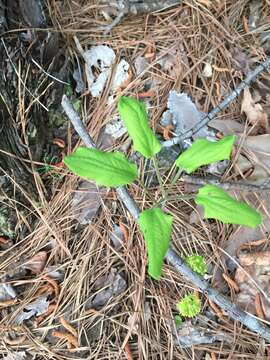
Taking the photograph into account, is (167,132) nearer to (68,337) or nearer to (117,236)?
(117,236)

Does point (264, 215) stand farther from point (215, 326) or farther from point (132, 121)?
point (132, 121)

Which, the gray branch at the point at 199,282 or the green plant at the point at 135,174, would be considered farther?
the gray branch at the point at 199,282

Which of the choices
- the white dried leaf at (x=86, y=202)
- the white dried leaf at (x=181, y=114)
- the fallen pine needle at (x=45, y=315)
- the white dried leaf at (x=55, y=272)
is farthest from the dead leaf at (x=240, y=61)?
the fallen pine needle at (x=45, y=315)

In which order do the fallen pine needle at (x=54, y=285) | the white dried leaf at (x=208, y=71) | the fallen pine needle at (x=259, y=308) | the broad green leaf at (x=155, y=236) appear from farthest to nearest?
the white dried leaf at (x=208, y=71) → the fallen pine needle at (x=54, y=285) → the fallen pine needle at (x=259, y=308) → the broad green leaf at (x=155, y=236)

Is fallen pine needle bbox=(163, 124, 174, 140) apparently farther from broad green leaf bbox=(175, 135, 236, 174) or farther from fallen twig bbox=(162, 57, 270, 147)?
broad green leaf bbox=(175, 135, 236, 174)

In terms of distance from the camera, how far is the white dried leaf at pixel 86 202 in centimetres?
201

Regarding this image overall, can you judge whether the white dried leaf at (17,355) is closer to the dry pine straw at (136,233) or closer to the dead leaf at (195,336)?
the dry pine straw at (136,233)

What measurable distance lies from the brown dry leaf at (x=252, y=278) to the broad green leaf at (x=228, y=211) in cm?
55

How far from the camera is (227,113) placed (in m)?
2.09

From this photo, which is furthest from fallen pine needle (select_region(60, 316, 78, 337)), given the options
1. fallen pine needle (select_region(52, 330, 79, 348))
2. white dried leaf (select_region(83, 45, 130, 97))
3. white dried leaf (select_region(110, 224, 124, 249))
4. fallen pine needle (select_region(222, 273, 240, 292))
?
white dried leaf (select_region(83, 45, 130, 97))

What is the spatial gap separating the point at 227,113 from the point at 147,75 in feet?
1.32

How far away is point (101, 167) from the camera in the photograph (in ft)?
4.64

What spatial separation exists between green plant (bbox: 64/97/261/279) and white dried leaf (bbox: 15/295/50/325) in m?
0.73

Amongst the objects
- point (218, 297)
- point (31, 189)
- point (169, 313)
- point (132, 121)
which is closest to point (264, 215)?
point (218, 297)
